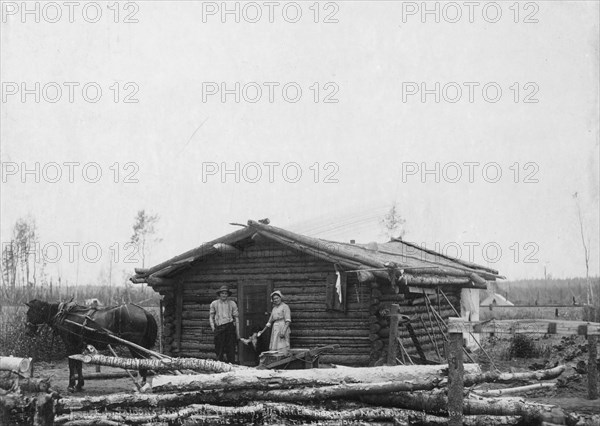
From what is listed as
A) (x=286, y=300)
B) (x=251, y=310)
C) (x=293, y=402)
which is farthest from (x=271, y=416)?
(x=251, y=310)

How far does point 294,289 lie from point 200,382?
7552 millimetres

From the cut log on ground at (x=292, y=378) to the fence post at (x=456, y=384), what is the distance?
395 mm

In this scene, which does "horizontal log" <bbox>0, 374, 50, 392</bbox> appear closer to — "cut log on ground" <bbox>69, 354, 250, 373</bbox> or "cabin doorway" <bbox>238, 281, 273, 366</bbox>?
"cut log on ground" <bbox>69, 354, 250, 373</bbox>

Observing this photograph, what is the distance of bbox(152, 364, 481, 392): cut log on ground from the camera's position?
9203mm

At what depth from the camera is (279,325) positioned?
15891 millimetres

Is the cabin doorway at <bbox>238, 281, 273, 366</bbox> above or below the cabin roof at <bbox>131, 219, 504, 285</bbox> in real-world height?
below

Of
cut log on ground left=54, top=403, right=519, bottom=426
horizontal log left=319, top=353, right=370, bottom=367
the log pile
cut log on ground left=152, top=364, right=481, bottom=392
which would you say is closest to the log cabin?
horizontal log left=319, top=353, right=370, bottom=367

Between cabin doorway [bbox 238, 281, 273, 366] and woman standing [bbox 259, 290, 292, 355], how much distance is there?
3.84 feet

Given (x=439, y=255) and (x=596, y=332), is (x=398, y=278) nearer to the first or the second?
(x=596, y=332)

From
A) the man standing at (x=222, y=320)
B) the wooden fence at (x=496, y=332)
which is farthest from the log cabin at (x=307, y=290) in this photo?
the wooden fence at (x=496, y=332)

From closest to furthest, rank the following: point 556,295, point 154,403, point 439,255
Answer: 1. point 154,403
2. point 439,255
3. point 556,295

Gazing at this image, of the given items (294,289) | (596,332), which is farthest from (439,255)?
(596,332)

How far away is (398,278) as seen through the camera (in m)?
15.0

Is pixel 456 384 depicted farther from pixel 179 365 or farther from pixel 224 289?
pixel 224 289
